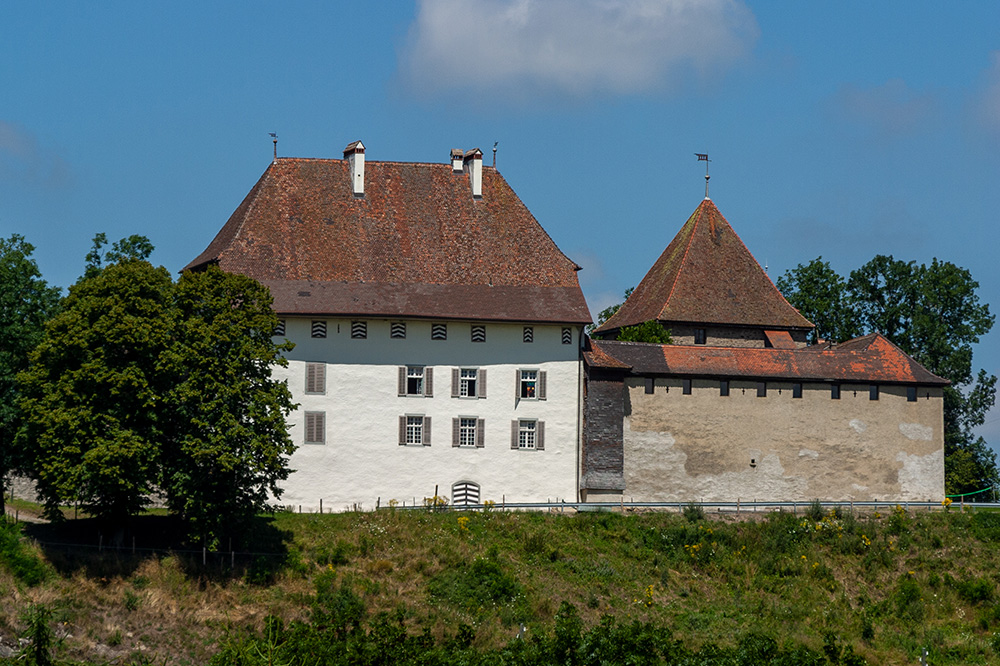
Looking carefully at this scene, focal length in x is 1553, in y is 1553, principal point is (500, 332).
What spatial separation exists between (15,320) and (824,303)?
126 ft

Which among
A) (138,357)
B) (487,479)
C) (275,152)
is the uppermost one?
(275,152)

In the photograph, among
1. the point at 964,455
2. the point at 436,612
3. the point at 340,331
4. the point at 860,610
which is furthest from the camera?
the point at 964,455

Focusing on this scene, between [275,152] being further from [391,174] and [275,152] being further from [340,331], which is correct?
[340,331]

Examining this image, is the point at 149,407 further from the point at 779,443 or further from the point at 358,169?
the point at 779,443

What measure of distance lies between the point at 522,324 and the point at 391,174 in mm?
8053

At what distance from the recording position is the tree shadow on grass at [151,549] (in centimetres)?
4178

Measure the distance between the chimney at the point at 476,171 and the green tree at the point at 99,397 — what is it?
49.2 ft

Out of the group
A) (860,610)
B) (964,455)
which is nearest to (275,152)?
(860,610)

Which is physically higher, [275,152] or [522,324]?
[275,152]

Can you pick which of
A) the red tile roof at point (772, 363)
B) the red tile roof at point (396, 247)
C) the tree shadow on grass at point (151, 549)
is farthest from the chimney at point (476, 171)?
the tree shadow on grass at point (151, 549)

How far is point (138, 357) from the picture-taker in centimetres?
4241

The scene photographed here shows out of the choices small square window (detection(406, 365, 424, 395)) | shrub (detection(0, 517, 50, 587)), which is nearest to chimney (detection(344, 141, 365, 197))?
small square window (detection(406, 365, 424, 395))

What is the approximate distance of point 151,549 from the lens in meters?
Result: 43.2

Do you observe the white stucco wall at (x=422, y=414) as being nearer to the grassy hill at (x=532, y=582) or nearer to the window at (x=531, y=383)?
the window at (x=531, y=383)
